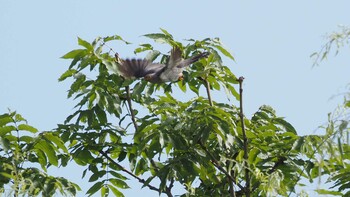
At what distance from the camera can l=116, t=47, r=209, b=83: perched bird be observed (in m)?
5.82

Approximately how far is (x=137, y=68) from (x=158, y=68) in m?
0.15

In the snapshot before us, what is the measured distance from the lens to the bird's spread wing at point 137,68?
5926 millimetres

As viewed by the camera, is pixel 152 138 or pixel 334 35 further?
pixel 152 138

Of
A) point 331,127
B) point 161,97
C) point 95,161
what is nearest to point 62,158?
point 95,161

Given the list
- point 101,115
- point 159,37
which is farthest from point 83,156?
point 159,37

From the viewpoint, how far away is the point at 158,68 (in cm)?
607

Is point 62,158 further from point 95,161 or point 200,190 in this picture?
point 200,190

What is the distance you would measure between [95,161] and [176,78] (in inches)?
29.4

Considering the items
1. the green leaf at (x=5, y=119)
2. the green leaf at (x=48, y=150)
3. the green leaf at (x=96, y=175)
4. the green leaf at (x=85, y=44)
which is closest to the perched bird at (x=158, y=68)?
the green leaf at (x=85, y=44)

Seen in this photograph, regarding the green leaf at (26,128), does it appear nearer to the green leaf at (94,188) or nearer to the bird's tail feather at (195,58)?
the green leaf at (94,188)

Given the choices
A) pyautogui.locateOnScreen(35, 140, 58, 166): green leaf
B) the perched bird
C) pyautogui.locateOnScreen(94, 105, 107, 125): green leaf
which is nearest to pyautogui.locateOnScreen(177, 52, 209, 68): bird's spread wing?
the perched bird

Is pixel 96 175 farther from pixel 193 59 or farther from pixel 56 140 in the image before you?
pixel 193 59

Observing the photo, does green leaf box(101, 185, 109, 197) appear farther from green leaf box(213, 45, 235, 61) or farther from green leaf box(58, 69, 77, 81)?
Result: green leaf box(213, 45, 235, 61)

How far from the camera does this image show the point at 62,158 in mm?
5863
